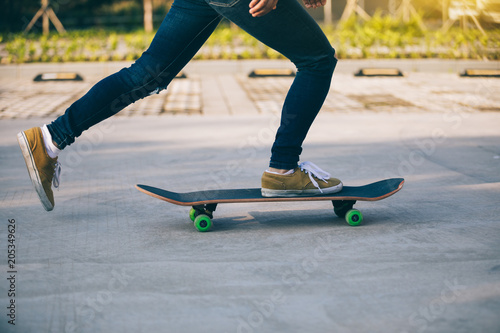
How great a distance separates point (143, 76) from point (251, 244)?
954mm

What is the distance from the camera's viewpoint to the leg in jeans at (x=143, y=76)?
3268 millimetres

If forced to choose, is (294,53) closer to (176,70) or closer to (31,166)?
(176,70)

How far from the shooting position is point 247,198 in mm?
3275

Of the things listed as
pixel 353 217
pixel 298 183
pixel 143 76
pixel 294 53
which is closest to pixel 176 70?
pixel 143 76

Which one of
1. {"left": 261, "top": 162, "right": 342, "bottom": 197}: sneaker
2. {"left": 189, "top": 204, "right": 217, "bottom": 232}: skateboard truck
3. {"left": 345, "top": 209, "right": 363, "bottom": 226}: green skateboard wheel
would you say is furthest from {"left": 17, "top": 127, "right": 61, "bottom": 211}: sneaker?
{"left": 345, "top": 209, "right": 363, "bottom": 226}: green skateboard wheel

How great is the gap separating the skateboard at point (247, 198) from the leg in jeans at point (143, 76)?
405 millimetres

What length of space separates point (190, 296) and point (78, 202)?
1.72m

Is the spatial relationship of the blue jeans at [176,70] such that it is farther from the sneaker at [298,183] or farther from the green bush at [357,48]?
the green bush at [357,48]

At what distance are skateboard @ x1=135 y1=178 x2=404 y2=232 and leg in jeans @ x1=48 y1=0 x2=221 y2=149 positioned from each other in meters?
0.41

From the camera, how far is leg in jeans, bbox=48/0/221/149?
10.7ft

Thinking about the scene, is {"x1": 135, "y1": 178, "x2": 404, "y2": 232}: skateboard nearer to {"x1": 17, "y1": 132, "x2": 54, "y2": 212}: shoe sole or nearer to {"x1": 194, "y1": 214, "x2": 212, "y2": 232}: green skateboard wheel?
{"x1": 194, "y1": 214, "x2": 212, "y2": 232}: green skateboard wheel

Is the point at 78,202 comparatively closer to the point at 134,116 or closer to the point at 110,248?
the point at 110,248

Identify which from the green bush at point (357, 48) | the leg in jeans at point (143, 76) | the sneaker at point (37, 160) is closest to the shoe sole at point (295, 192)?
the leg in jeans at point (143, 76)

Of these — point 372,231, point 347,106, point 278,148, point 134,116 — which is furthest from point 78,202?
point 347,106
